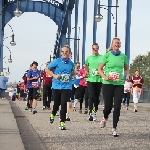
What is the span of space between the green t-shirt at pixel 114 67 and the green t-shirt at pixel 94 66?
10.4ft

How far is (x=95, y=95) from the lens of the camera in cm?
1301

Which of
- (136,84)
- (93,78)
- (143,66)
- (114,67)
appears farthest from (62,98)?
(143,66)

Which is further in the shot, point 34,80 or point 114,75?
point 34,80

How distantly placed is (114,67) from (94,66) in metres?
3.27

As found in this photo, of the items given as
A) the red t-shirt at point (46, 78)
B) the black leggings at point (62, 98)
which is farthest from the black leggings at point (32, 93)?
the black leggings at point (62, 98)

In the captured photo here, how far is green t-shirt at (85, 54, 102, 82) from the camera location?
12836mm

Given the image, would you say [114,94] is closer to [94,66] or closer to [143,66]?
[94,66]

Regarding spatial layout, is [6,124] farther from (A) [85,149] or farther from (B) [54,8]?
(B) [54,8]

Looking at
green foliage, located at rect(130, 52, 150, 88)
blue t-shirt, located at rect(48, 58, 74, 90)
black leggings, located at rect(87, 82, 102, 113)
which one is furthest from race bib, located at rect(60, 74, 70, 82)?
green foliage, located at rect(130, 52, 150, 88)

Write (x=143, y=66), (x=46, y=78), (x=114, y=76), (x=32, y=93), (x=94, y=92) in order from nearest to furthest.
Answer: (x=114, y=76) → (x=94, y=92) → (x=32, y=93) → (x=46, y=78) → (x=143, y=66)

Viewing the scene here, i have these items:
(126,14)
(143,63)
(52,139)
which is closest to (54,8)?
(126,14)

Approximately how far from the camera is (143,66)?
111 meters

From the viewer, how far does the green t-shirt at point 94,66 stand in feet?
42.1

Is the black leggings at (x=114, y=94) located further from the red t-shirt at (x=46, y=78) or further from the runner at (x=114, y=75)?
the red t-shirt at (x=46, y=78)
